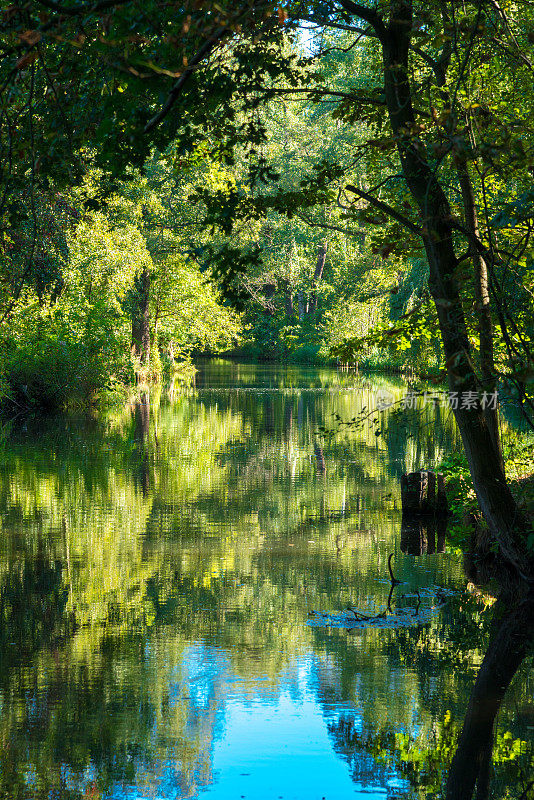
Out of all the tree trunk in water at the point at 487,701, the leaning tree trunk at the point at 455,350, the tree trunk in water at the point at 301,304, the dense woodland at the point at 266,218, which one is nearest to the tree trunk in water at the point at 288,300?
the tree trunk in water at the point at 301,304

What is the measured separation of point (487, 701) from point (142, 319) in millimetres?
35732

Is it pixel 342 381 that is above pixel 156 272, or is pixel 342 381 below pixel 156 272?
below

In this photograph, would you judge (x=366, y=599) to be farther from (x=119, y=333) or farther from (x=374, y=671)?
(x=119, y=333)

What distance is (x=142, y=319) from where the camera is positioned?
41.7 m

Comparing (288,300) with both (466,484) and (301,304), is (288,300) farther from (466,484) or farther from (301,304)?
(466,484)

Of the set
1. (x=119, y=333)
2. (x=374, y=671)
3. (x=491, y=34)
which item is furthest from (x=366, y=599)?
(x=119, y=333)

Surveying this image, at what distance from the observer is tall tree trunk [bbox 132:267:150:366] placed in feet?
137

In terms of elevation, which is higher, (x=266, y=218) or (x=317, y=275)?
(x=317, y=275)

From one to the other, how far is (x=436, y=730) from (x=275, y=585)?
12.3 ft

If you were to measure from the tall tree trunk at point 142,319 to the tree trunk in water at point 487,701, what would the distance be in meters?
33.4

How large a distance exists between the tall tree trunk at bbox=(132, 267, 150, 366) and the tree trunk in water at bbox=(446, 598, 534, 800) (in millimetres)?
33420

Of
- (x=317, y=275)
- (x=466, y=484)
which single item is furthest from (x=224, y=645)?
(x=317, y=275)

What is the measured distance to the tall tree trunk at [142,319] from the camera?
41.7 m

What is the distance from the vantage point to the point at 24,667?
762 centimetres
